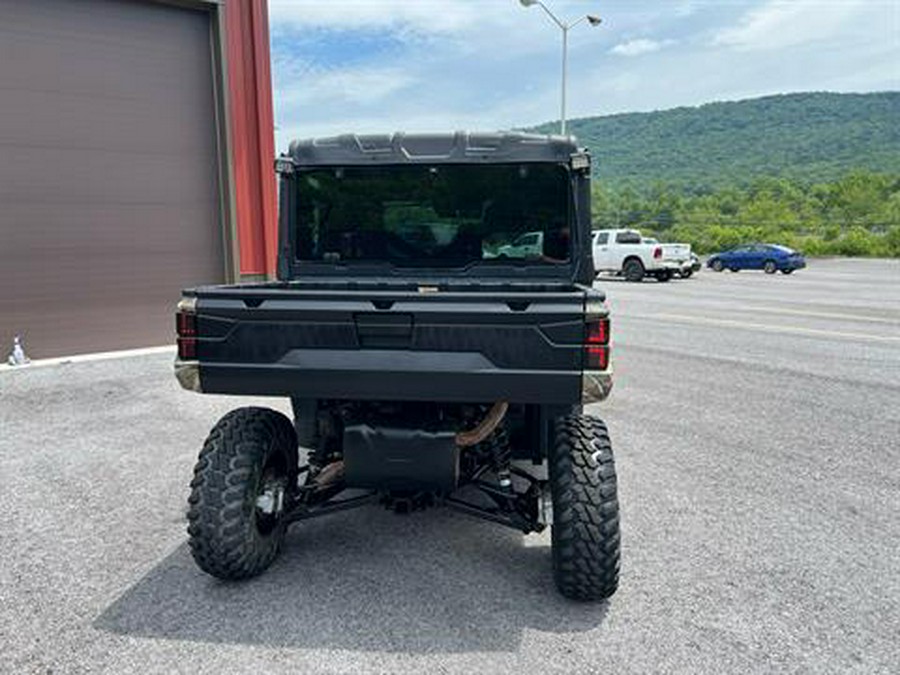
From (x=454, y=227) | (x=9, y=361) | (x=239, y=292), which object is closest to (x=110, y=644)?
A: (x=239, y=292)

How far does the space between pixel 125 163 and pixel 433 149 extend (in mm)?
7471

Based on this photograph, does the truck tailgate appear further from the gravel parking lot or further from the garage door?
the garage door

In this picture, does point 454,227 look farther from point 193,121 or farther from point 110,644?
point 193,121

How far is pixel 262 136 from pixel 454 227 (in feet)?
24.5

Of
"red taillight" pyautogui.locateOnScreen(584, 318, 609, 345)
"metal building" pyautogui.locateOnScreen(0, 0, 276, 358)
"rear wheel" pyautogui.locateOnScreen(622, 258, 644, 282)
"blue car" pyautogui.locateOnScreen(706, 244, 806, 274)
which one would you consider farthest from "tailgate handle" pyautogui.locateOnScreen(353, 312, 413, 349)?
"blue car" pyautogui.locateOnScreen(706, 244, 806, 274)

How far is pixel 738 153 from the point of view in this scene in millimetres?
116688

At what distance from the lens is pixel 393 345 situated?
116 inches

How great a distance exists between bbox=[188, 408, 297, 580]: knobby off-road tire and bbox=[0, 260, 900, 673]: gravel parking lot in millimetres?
A: 175

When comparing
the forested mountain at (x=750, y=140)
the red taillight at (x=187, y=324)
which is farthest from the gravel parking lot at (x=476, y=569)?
the forested mountain at (x=750, y=140)

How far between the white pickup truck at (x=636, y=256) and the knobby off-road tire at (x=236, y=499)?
877 inches

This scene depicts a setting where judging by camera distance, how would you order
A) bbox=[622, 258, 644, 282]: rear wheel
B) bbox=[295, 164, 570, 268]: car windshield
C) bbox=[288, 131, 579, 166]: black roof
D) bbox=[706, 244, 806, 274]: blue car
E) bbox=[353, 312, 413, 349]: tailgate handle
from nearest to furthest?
1. bbox=[353, 312, 413, 349]: tailgate handle
2. bbox=[288, 131, 579, 166]: black roof
3. bbox=[295, 164, 570, 268]: car windshield
4. bbox=[622, 258, 644, 282]: rear wheel
5. bbox=[706, 244, 806, 274]: blue car

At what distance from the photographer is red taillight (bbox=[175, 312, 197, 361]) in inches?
121

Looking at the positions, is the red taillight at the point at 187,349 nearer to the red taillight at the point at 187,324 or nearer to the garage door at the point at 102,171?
the red taillight at the point at 187,324

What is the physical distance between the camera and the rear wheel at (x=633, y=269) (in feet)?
80.6
